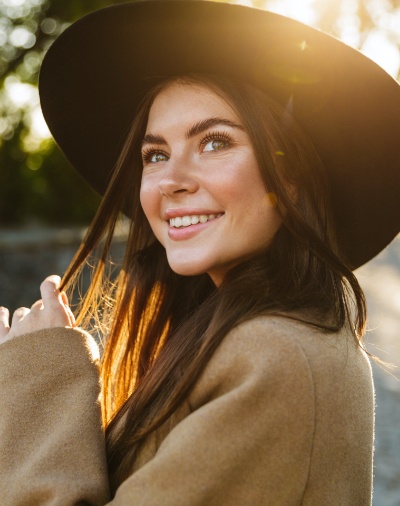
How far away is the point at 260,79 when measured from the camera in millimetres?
2084

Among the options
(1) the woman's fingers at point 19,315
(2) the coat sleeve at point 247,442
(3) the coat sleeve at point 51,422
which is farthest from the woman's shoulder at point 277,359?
(1) the woman's fingers at point 19,315

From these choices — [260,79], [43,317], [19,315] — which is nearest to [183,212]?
[260,79]

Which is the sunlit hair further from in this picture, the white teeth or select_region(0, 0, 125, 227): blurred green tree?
select_region(0, 0, 125, 227): blurred green tree

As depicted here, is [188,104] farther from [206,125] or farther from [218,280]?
[218,280]

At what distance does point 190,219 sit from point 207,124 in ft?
1.00

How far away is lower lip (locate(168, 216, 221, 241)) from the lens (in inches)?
83.2

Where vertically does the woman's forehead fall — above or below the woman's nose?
above

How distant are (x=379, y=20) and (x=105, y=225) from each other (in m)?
19.4

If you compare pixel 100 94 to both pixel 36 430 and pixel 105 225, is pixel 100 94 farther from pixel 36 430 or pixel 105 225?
pixel 36 430

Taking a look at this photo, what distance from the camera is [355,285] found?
6.71 ft

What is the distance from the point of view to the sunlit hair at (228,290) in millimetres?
1806

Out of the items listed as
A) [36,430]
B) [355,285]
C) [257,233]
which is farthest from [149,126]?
[36,430]

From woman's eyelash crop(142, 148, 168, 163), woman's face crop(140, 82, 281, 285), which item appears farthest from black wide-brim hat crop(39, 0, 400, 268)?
woman's eyelash crop(142, 148, 168, 163)

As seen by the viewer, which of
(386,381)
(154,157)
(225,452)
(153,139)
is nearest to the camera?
(225,452)
